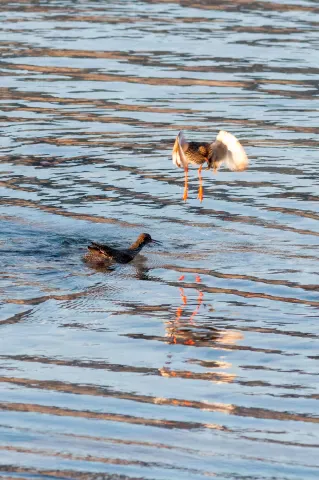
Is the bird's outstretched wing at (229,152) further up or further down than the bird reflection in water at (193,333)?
further up

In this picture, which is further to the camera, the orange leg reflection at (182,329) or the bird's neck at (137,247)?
the bird's neck at (137,247)

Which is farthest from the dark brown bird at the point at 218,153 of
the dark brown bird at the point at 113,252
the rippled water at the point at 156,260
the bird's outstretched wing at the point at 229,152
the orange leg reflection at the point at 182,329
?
the orange leg reflection at the point at 182,329

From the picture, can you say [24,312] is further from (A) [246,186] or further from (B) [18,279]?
(A) [246,186]

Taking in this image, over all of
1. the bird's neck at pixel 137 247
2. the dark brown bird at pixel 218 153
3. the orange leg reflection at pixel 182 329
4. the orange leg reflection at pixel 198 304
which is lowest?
the bird's neck at pixel 137 247

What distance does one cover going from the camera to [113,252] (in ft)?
40.9

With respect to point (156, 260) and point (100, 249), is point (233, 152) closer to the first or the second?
point (156, 260)

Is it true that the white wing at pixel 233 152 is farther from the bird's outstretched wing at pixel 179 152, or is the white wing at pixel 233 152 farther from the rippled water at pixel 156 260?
the rippled water at pixel 156 260

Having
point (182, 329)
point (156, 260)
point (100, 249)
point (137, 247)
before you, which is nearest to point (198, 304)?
point (182, 329)

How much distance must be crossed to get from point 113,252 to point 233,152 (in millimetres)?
1703

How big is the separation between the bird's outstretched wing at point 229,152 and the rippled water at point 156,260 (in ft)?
2.89

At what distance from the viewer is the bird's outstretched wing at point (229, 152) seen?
12.7 metres

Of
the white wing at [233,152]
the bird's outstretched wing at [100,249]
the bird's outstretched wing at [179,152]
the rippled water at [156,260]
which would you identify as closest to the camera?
the rippled water at [156,260]

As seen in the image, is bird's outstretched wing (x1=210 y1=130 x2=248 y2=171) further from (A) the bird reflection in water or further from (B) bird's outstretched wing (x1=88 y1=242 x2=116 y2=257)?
(A) the bird reflection in water

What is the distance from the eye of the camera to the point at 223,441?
7.74 metres
